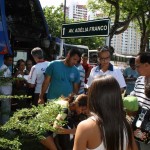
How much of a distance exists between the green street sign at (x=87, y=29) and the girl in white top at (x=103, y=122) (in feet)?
11.7

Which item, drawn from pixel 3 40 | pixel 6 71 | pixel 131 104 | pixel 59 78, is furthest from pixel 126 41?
pixel 6 71

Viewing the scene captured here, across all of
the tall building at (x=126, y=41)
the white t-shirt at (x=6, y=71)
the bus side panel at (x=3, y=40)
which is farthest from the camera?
the tall building at (x=126, y=41)

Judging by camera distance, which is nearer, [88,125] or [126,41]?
[88,125]

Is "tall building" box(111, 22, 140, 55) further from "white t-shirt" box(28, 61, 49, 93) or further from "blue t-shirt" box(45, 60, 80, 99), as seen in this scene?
"blue t-shirt" box(45, 60, 80, 99)

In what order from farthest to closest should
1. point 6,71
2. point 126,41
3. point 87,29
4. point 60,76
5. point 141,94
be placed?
point 126,41 < point 87,29 < point 60,76 < point 141,94 < point 6,71

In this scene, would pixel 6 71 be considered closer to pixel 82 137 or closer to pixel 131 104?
pixel 82 137

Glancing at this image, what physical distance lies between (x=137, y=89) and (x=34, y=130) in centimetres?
181

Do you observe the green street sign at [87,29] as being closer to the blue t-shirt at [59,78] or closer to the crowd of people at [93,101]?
the crowd of people at [93,101]

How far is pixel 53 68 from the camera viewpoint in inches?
204

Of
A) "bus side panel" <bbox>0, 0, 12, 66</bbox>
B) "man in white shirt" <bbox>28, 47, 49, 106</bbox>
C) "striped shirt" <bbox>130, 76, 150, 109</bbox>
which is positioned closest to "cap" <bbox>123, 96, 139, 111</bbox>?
"striped shirt" <bbox>130, 76, 150, 109</bbox>

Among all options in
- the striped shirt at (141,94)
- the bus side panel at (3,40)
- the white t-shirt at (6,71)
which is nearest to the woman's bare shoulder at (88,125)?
the white t-shirt at (6,71)

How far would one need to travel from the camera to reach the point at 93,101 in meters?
2.26

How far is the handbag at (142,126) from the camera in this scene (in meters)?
2.98

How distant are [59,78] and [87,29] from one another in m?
1.66
